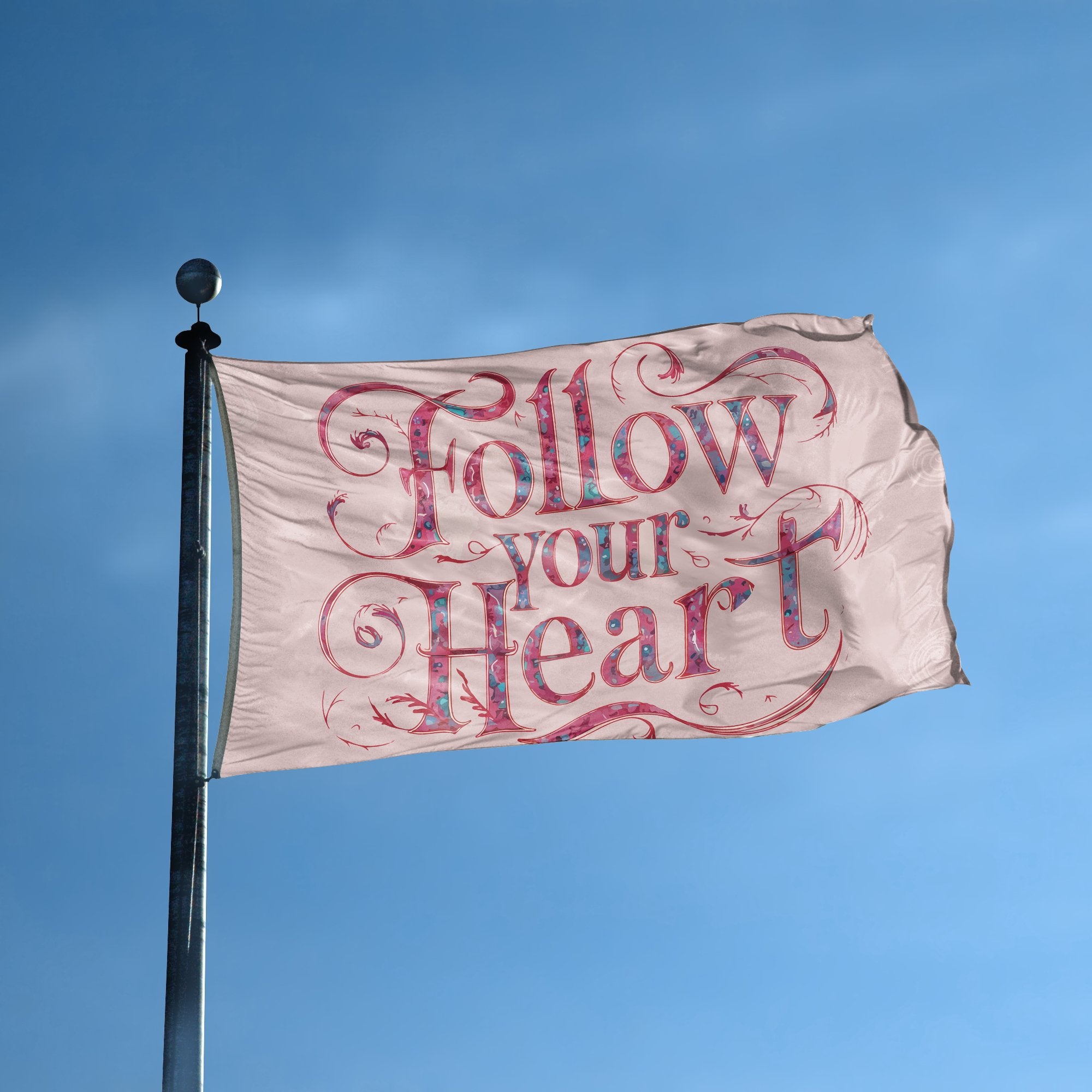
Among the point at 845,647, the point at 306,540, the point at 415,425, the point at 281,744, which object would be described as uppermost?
the point at 415,425

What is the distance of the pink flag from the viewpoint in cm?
1063

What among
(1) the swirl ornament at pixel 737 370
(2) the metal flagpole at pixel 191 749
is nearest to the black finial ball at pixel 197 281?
(2) the metal flagpole at pixel 191 749

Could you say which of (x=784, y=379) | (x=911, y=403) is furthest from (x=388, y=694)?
(x=911, y=403)

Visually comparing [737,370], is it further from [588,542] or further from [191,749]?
[191,749]

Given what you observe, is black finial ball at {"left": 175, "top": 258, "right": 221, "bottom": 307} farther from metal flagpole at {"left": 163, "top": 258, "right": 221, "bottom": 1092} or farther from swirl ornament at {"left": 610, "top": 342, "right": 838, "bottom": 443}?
swirl ornament at {"left": 610, "top": 342, "right": 838, "bottom": 443}

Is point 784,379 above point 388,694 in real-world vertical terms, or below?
above

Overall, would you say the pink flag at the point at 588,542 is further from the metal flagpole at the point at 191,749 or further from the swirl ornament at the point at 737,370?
the metal flagpole at the point at 191,749

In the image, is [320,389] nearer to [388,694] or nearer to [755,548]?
[388,694]

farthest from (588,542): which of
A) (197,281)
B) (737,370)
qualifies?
(197,281)

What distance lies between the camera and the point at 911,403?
1199 cm

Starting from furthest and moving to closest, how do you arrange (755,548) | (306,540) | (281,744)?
1. (755,548)
2. (306,540)
3. (281,744)

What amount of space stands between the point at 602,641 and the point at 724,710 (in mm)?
1066

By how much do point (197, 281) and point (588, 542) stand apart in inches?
140

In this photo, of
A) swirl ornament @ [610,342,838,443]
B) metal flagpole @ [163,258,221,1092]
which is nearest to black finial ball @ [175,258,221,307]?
metal flagpole @ [163,258,221,1092]
